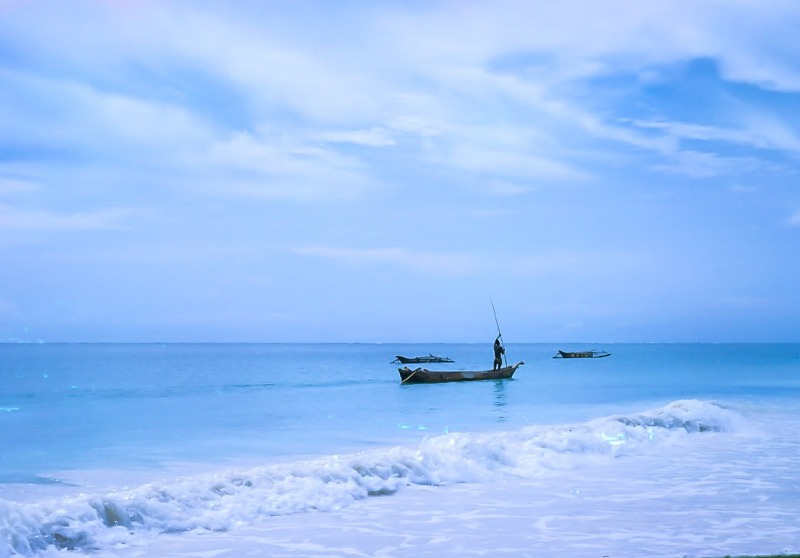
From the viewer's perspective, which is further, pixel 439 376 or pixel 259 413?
pixel 439 376

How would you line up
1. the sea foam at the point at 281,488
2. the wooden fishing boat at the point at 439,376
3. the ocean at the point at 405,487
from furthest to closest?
1. the wooden fishing boat at the point at 439,376
2. the sea foam at the point at 281,488
3. the ocean at the point at 405,487

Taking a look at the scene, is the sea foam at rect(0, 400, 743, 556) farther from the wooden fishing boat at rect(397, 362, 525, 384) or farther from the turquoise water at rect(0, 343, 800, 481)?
the wooden fishing boat at rect(397, 362, 525, 384)

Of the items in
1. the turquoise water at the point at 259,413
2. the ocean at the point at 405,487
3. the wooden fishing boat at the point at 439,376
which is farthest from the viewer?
the wooden fishing boat at the point at 439,376

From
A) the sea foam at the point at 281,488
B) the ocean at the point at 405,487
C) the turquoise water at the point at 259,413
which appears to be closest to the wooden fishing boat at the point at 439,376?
the turquoise water at the point at 259,413

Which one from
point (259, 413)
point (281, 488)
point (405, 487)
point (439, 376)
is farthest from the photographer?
point (439, 376)

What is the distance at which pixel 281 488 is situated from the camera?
11.3 meters

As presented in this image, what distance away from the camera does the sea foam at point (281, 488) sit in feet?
29.7

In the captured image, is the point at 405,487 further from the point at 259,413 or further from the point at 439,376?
the point at 439,376

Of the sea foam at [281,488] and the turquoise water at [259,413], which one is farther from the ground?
the sea foam at [281,488]

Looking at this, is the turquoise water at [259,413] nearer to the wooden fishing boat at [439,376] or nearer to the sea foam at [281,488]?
the wooden fishing boat at [439,376]

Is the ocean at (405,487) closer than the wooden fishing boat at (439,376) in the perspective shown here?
Yes

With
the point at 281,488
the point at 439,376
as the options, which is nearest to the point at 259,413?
the point at 439,376

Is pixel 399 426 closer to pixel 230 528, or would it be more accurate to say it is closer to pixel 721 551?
pixel 230 528

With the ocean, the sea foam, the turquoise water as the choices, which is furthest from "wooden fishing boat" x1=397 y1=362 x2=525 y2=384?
the sea foam
